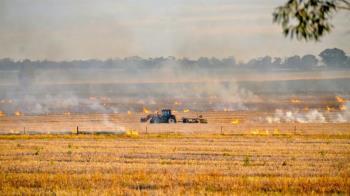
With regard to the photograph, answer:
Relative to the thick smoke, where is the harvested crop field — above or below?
below

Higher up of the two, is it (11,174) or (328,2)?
(328,2)

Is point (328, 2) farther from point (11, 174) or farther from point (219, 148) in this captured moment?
point (219, 148)

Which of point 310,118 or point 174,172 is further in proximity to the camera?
point 310,118

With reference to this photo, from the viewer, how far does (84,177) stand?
76.9 ft

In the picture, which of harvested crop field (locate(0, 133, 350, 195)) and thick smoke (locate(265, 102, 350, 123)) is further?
thick smoke (locate(265, 102, 350, 123))

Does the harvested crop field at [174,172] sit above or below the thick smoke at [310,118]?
below

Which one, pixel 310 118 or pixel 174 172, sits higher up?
pixel 310 118

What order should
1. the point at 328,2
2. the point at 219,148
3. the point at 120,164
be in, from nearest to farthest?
1. the point at 328,2
2. the point at 120,164
3. the point at 219,148

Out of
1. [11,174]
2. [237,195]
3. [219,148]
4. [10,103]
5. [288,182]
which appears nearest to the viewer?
[237,195]

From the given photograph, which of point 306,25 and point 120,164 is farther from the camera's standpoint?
point 120,164

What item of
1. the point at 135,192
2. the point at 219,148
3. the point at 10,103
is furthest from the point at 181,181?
the point at 10,103

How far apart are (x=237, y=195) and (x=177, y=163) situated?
36.4ft

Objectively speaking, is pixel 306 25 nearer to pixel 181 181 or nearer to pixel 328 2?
pixel 328 2

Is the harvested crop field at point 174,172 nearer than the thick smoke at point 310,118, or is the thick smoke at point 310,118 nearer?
the harvested crop field at point 174,172
